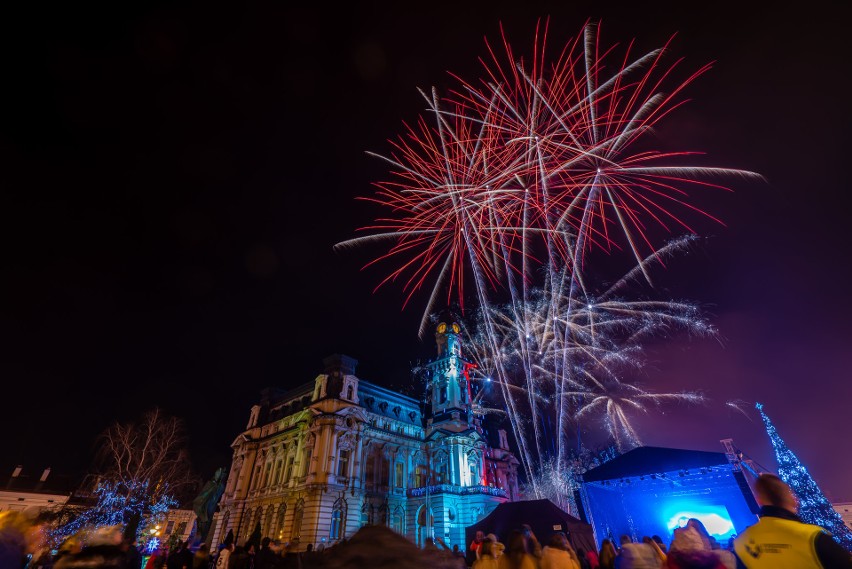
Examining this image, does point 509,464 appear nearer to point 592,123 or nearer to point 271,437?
point 271,437

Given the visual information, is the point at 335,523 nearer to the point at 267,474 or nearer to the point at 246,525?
the point at 267,474

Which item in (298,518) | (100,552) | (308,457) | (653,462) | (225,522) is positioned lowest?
(100,552)

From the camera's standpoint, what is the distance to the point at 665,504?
20812 mm

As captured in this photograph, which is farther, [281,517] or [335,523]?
[281,517]

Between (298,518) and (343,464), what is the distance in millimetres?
5770

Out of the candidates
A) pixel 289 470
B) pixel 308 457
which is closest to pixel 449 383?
pixel 308 457

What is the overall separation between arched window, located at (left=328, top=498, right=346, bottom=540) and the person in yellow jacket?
36.7 meters

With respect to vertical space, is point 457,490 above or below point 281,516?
above

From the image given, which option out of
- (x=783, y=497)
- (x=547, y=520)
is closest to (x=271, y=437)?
(x=547, y=520)

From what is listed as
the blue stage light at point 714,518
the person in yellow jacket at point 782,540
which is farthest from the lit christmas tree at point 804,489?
the person in yellow jacket at point 782,540

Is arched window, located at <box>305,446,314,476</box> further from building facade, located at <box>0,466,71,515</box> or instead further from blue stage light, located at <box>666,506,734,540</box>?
building facade, located at <box>0,466,71,515</box>

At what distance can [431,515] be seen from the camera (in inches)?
1458

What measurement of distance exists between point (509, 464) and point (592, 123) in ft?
158

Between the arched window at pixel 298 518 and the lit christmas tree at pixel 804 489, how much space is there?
3639 cm
